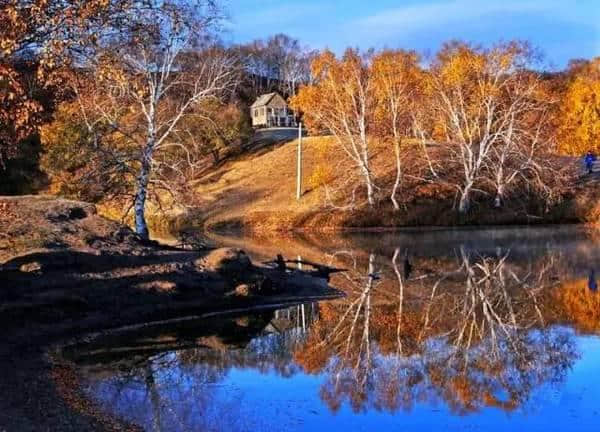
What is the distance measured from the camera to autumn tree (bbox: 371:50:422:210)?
5564 cm

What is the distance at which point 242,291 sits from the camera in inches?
867

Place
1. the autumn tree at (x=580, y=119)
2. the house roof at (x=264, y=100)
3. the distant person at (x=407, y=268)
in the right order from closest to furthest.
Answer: the distant person at (x=407, y=268) < the autumn tree at (x=580, y=119) < the house roof at (x=264, y=100)

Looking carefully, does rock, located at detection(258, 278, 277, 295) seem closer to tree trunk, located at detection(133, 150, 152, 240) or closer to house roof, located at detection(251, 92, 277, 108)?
tree trunk, located at detection(133, 150, 152, 240)

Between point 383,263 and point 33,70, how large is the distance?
22799mm

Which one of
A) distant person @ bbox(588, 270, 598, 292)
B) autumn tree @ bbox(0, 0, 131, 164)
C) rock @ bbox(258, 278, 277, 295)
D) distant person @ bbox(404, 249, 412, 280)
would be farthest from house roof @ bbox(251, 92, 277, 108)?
autumn tree @ bbox(0, 0, 131, 164)

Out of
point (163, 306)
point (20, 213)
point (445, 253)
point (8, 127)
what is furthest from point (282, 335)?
point (445, 253)

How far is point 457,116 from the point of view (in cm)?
5509

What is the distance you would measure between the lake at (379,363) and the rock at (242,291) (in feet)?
4.41

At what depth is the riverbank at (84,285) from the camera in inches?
562

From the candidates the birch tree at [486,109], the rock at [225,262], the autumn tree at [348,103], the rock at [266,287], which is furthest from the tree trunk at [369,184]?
the rock at [266,287]

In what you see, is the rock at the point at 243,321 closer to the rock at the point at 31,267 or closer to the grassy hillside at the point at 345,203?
the rock at the point at 31,267

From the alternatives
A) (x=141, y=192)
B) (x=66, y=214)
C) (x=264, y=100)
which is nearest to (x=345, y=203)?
(x=141, y=192)

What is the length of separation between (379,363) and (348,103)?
43017 mm

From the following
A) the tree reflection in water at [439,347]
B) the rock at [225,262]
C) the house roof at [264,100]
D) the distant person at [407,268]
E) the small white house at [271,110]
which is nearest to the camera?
the tree reflection in water at [439,347]
